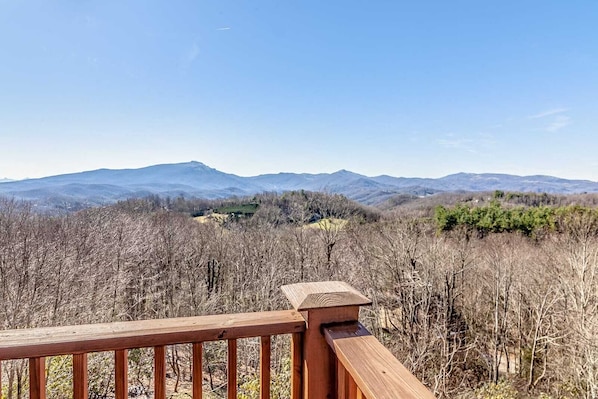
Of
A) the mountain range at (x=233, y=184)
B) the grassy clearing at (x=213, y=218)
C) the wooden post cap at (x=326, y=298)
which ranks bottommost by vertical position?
the grassy clearing at (x=213, y=218)

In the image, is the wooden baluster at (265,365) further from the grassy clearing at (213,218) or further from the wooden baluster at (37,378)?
the grassy clearing at (213,218)

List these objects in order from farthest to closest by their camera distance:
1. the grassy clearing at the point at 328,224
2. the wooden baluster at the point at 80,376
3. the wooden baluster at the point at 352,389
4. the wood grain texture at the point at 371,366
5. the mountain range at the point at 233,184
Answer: the mountain range at the point at 233,184 → the grassy clearing at the point at 328,224 → the wooden baluster at the point at 80,376 → the wooden baluster at the point at 352,389 → the wood grain texture at the point at 371,366

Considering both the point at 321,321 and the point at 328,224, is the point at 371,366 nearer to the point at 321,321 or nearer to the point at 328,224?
the point at 321,321

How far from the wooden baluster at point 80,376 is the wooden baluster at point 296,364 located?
2.06 ft

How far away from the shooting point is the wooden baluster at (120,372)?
3.29ft

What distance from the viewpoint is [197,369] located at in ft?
3.49

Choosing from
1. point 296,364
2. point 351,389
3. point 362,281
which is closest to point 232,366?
point 296,364

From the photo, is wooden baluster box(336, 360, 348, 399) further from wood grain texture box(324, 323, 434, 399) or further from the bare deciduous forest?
the bare deciduous forest

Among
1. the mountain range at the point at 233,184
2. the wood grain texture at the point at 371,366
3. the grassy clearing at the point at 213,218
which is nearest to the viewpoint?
the wood grain texture at the point at 371,366

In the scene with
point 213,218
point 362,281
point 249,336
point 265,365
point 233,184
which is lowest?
point 362,281

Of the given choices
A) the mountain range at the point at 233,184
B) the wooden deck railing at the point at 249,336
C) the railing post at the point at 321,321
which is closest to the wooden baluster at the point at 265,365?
the wooden deck railing at the point at 249,336

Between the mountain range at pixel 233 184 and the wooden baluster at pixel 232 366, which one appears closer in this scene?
the wooden baluster at pixel 232 366

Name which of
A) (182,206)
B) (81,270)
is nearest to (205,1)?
(81,270)

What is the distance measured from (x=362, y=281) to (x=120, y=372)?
51.7 ft
